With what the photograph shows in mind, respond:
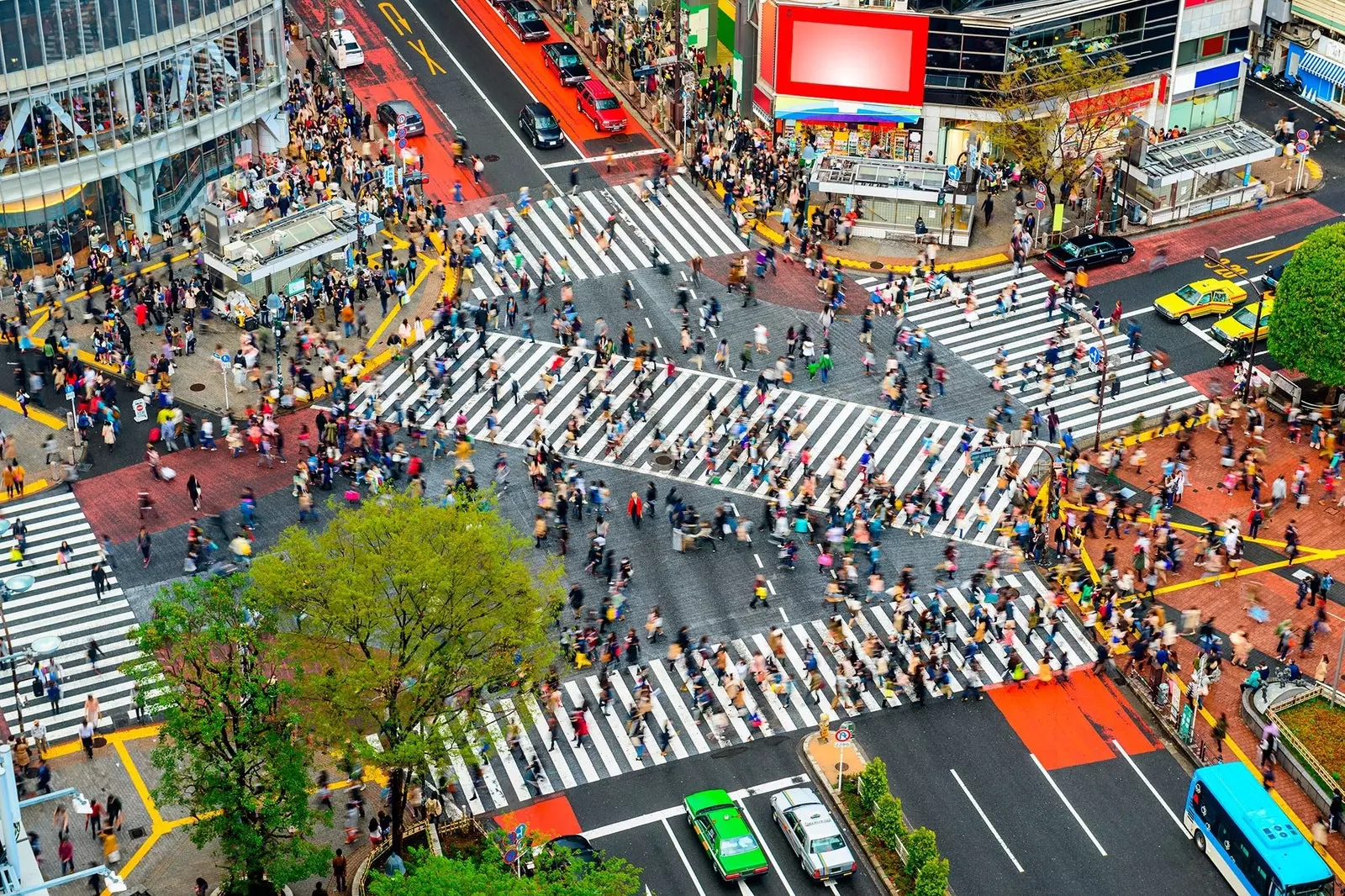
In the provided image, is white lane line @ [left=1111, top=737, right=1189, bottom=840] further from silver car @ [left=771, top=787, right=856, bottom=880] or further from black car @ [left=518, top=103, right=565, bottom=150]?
black car @ [left=518, top=103, right=565, bottom=150]

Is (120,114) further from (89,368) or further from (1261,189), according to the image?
(1261,189)

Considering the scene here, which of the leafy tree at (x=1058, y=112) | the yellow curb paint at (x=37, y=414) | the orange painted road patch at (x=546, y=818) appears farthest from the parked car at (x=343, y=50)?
the orange painted road patch at (x=546, y=818)

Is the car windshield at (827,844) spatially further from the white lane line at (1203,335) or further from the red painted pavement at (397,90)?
the red painted pavement at (397,90)

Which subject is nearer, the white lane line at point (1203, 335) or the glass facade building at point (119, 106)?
the glass facade building at point (119, 106)

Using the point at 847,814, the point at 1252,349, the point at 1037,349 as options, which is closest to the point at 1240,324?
the point at 1252,349

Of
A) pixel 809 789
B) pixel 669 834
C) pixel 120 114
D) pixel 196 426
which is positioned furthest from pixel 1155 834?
pixel 120 114

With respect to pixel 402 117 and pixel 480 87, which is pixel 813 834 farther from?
pixel 480 87
